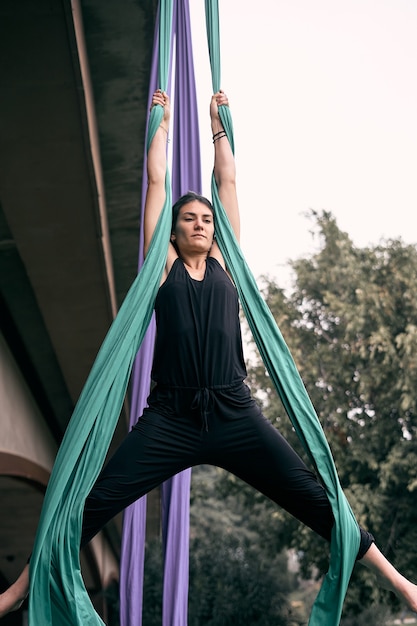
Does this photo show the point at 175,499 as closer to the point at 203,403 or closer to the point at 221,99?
the point at 203,403

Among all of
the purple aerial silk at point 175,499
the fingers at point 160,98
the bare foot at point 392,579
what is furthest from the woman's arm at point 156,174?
the bare foot at point 392,579

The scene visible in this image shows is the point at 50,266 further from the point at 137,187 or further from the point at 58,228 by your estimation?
the point at 137,187

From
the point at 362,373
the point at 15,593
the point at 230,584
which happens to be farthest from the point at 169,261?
the point at 230,584

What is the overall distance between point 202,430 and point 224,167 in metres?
1.19

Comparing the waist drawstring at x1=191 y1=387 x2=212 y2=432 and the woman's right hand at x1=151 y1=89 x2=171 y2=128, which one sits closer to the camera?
the waist drawstring at x1=191 y1=387 x2=212 y2=432

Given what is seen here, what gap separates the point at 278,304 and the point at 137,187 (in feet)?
19.2

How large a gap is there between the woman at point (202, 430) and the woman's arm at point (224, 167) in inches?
9.3

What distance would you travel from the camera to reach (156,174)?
10.8ft

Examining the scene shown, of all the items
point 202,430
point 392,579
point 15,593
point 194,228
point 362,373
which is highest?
point 362,373

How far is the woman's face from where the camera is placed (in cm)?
316

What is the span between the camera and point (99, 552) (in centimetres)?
1214

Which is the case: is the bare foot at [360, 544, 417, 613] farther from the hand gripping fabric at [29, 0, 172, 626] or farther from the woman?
the hand gripping fabric at [29, 0, 172, 626]

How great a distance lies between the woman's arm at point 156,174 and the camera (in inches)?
125

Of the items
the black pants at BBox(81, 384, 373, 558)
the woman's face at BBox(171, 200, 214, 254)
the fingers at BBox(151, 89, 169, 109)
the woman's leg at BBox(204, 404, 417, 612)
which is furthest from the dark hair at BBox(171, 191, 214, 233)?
the woman's leg at BBox(204, 404, 417, 612)
